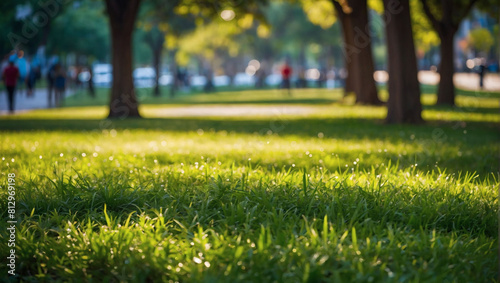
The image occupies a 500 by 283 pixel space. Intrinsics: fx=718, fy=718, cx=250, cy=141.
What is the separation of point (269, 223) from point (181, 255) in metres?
0.72

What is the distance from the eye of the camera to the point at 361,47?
25.5 metres

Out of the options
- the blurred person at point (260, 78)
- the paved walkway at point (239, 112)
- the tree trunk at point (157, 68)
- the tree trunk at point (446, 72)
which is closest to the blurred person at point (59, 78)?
the paved walkway at point (239, 112)

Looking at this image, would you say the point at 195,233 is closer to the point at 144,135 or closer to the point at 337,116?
the point at 144,135

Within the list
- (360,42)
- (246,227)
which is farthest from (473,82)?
(246,227)

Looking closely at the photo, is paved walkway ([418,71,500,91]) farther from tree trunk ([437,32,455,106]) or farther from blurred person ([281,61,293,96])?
tree trunk ([437,32,455,106])

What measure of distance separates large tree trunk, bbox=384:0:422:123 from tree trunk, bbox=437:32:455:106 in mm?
9303

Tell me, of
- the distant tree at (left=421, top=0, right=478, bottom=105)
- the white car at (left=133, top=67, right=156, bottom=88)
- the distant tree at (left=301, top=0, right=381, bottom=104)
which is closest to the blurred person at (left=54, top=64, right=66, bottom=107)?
the distant tree at (left=301, top=0, right=381, bottom=104)

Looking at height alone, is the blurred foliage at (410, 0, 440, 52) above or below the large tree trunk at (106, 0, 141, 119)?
above

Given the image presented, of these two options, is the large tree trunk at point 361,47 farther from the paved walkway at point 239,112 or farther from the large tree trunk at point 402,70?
the large tree trunk at point 402,70

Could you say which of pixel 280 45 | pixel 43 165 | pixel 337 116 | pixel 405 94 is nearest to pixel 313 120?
pixel 337 116

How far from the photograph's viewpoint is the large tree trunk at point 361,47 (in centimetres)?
2539

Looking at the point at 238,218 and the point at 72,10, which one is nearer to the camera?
the point at 238,218

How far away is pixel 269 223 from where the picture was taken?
449 cm

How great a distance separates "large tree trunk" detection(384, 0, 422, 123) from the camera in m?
16.0
